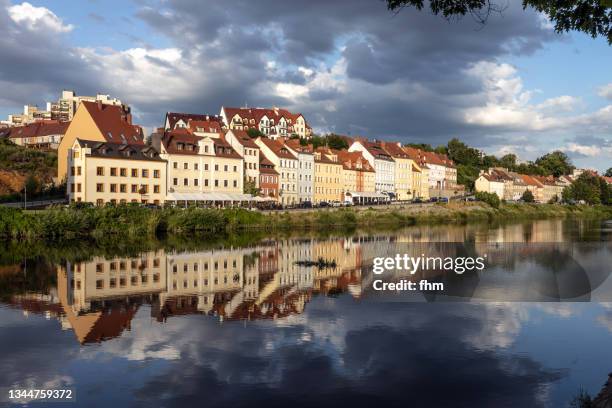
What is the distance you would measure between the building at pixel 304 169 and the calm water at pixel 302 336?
68529 mm

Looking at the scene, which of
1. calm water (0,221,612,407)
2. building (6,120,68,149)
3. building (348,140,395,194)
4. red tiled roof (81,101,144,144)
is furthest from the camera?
building (348,140,395,194)

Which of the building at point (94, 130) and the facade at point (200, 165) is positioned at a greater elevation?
the building at point (94, 130)

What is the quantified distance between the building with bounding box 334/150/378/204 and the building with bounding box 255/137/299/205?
49.2ft

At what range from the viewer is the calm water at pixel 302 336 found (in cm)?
1391

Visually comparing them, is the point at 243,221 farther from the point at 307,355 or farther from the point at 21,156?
the point at 307,355

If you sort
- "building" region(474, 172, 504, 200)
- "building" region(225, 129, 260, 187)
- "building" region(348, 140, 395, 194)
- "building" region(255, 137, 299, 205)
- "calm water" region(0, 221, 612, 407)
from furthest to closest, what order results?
1. "building" region(474, 172, 504, 200)
2. "building" region(348, 140, 395, 194)
3. "building" region(255, 137, 299, 205)
4. "building" region(225, 129, 260, 187)
5. "calm water" region(0, 221, 612, 407)

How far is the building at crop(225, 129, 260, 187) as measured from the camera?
89.7 meters

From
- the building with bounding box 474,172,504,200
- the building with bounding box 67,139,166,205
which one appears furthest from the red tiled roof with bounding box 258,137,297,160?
the building with bounding box 474,172,504,200

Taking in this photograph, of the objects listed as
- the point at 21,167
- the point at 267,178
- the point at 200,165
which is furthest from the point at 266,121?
the point at 21,167

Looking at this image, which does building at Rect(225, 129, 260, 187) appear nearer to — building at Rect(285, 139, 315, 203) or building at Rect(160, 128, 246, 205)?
building at Rect(160, 128, 246, 205)

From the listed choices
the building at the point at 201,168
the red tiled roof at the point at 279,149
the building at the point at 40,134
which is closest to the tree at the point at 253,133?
the red tiled roof at the point at 279,149

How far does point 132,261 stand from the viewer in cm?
3881

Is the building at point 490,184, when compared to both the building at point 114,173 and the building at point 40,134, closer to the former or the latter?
the building at point 40,134

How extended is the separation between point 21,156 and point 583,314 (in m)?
80.3
